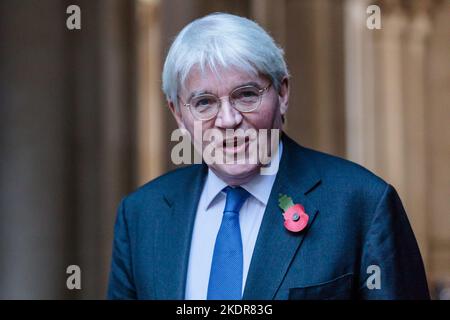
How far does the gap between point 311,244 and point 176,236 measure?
14.1 inches

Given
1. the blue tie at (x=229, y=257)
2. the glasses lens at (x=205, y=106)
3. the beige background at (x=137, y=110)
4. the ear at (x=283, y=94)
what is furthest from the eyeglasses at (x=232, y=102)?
the beige background at (x=137, y=110)

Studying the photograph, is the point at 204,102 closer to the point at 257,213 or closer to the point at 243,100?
the point at 243,100

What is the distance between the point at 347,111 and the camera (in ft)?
33.0

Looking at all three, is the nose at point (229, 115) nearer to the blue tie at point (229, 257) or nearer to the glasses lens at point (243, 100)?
the glasses lens at point (243, 100)

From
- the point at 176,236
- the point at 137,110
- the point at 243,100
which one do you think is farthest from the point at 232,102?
the point at 137,110

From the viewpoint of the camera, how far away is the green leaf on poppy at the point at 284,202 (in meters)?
2.30

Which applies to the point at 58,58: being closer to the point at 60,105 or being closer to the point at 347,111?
the point at 60,105

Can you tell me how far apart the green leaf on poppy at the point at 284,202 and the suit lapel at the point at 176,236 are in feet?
0.79

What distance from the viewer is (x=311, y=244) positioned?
2283 mm

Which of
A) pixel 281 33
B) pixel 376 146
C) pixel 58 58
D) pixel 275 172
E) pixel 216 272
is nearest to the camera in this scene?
pixel 216 272

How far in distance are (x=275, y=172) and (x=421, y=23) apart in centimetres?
945

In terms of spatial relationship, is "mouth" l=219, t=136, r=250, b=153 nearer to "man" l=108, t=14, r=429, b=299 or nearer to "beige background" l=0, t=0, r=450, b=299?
"man" l=108, t=14, r=429, b=299

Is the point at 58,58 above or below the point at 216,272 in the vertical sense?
above

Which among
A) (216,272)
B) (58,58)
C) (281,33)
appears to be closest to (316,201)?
(216,272)
